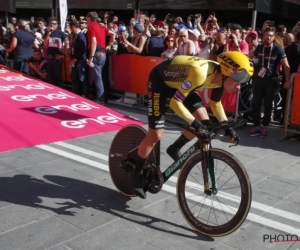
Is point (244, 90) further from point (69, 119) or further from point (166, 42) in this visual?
point (69, 119)

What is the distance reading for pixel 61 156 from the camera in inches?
236

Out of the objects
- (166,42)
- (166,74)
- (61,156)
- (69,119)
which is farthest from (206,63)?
(166,42)

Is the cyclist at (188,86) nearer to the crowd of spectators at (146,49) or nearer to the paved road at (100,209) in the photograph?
the paved road at (100,209)

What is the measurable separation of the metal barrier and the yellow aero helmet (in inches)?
162

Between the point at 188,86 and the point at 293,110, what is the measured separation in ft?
14.5

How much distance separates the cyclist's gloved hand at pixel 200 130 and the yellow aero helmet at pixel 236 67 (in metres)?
0.48

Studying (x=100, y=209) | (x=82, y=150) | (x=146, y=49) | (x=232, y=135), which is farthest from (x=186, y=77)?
(x=146, y=49)

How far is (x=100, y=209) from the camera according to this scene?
4277mm

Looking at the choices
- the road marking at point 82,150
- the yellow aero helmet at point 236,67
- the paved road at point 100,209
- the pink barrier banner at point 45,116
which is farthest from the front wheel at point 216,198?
the pink barrier banner at point 45,116

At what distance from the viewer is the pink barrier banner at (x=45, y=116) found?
271 inches

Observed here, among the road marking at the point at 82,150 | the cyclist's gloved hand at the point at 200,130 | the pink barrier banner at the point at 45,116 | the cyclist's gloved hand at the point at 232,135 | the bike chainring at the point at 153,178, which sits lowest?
the road marking at the point at 82,150

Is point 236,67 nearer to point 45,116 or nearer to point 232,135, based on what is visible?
point 232,135

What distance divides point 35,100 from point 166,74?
5.66 meters

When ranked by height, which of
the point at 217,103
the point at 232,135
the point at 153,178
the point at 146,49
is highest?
the point at 146,49
